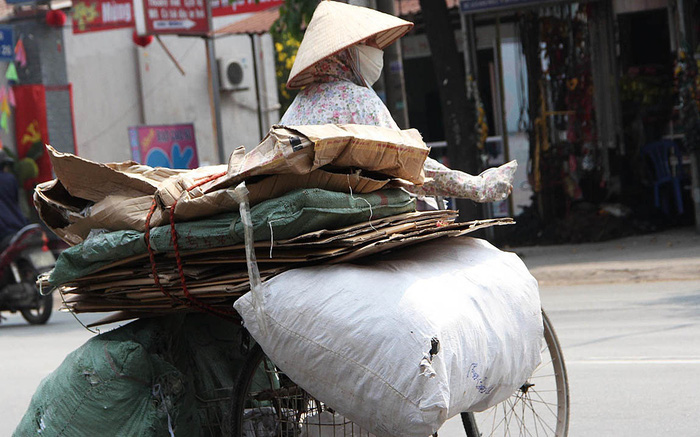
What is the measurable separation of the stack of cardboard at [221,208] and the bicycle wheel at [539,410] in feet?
2.55

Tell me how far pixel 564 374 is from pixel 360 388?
1.35 m

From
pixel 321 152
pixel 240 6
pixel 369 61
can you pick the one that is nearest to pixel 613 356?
pixel 369 61

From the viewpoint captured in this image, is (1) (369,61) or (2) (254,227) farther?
(1) (369,61)

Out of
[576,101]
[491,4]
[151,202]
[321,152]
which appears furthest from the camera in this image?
[576,101]

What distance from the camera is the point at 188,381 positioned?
3.12m

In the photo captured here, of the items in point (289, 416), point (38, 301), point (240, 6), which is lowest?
point (38, 301)

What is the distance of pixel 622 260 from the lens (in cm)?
1042

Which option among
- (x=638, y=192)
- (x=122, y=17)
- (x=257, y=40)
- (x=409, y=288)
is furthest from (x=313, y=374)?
(x=257, y=40)

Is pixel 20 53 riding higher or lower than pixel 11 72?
higher

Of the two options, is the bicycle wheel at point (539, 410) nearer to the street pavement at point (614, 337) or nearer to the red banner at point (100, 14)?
the street pavement at point (614, 337)

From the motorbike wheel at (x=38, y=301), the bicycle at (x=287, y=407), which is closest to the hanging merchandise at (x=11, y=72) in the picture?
the motorbike wheel at (x=38, y=301)

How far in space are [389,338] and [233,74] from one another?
15.8m

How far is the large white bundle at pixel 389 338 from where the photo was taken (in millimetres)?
2508

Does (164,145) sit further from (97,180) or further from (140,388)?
(140,388)
